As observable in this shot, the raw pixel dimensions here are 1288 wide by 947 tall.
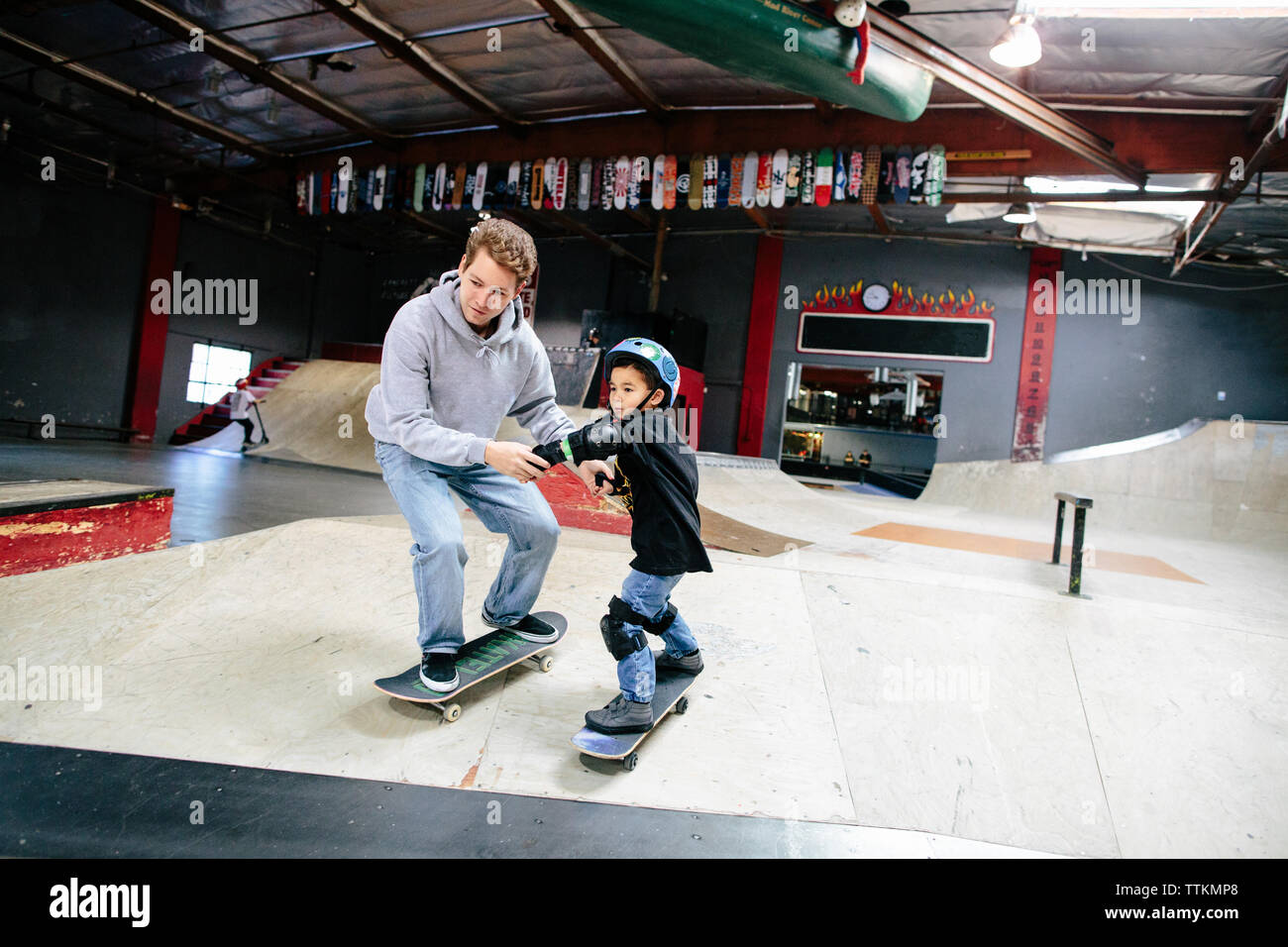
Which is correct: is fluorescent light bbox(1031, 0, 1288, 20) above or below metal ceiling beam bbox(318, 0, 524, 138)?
below

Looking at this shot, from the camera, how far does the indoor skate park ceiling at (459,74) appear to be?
5.30 m

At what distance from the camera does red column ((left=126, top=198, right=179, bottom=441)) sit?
1152cm

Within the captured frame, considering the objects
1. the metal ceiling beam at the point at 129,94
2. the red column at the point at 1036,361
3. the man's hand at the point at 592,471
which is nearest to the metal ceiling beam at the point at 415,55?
the metal ceiling beam at the point at 129,94

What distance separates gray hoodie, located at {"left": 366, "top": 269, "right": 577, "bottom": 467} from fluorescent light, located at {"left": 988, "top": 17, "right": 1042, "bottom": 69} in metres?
4.46

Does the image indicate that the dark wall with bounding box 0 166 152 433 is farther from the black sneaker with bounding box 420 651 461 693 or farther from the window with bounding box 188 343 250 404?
the black sneaker with bounding box 420 651 461 693

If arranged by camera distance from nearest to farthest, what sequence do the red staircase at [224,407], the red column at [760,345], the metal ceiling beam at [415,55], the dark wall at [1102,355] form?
1. the metal ceiling beam at [415,55]
2. the dark wall at [1102,355]
3. the red column at [760,345]
4. the red staircase at [224,407]

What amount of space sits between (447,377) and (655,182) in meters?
6.48

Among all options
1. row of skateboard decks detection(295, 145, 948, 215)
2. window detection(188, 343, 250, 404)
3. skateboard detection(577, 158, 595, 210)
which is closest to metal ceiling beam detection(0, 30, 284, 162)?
row of skateboard decks detection(295, 145, 948, 215)

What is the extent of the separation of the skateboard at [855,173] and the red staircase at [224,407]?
10660 millimetres

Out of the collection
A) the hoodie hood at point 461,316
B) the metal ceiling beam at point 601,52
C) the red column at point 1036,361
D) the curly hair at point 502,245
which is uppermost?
the metal ceiling beam at point 601,52

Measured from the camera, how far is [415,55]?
6.62m

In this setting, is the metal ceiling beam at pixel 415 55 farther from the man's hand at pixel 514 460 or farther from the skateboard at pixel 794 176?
the man's hand at pixel 514 460

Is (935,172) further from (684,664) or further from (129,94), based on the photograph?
(129,94)

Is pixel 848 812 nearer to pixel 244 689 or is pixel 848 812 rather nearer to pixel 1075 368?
pixel 244 689
